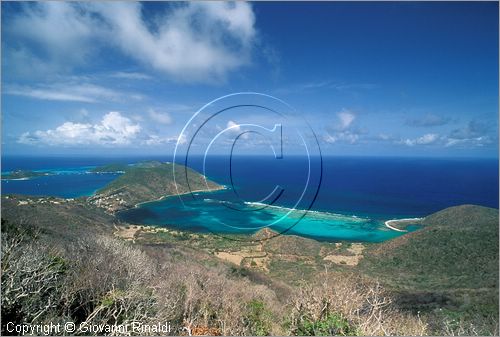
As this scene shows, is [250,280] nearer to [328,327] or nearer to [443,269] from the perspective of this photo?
[328,327]

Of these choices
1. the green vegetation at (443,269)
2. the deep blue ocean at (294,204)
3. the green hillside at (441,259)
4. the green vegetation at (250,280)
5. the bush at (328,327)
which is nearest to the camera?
the bush at (328,327)

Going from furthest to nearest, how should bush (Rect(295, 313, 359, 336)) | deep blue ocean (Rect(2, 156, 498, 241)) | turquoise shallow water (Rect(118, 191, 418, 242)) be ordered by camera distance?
deep blue ocean (Rect(2, 156, 498, 241)), turquoise shallow water (Rect(118, 191, 418, 242)), bush (Rect(295, 313, 359, 336))

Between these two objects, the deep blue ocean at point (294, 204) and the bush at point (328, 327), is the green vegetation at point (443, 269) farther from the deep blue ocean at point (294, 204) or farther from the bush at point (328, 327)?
the bush at point (328, 327)

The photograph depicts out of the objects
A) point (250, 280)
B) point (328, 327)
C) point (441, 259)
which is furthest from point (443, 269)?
point (328, 327)

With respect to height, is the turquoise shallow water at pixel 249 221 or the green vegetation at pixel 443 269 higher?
the green vegetation at pixel 443 269

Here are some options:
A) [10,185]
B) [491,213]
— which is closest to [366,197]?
[491,213]

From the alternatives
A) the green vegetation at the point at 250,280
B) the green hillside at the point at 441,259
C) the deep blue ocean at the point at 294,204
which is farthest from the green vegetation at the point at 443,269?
the deep blue ocean at the point at 294,204

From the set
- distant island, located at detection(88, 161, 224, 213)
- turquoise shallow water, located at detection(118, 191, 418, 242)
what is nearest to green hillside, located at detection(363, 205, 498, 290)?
turquoise shallow water, located at detection(118, 191, 418, 242)

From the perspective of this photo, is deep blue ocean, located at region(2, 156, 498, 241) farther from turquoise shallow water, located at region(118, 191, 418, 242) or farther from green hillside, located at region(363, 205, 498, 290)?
green hillside, located at region(363, 205, 498, 290)
